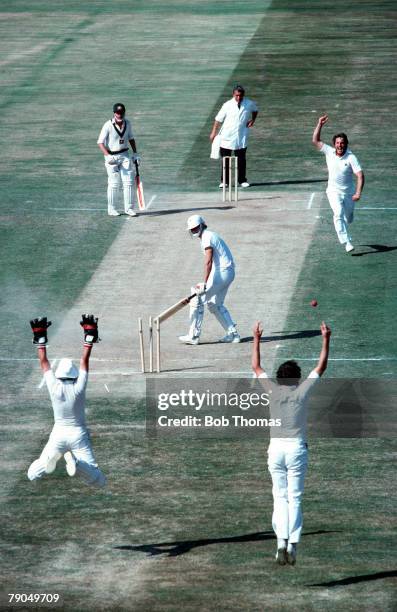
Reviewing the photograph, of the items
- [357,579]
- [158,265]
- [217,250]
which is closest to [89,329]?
[357,579]

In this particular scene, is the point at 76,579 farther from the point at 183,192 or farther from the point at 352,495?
the point at 183,192

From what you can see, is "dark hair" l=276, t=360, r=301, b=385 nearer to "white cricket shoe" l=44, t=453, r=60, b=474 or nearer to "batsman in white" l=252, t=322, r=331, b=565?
"batsman in white" l=252, t=322, r=331, b=565

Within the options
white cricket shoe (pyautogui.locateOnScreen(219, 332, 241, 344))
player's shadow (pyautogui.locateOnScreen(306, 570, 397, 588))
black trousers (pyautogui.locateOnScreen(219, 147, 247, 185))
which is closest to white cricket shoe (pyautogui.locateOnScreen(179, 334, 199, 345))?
white cricket shoe (pyautogui.locateOnScreen(219, 332, 241, 344))

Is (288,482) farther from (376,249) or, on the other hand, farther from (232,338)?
(376,249)

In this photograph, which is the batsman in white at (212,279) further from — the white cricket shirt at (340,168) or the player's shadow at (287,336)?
the white cricket shirt at (340,168)

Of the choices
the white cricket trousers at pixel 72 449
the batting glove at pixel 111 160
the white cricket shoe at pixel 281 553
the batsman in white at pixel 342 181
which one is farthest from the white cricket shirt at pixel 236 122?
the white cricket shoe at pixel 281 553
